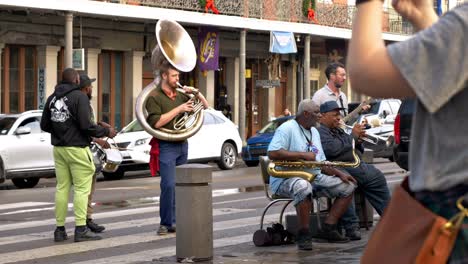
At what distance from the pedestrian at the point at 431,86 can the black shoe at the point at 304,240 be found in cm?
716

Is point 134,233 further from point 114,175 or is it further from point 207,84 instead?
point 207,84

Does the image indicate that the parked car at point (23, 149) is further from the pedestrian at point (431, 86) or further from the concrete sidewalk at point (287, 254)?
the pedestrian at point (431, 86)

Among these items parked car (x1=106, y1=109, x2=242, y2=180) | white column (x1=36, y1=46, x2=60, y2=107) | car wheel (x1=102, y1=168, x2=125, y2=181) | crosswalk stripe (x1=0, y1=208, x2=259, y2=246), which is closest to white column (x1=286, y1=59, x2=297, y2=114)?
white column (x1=36, y1=46, x2=60, y2=107)

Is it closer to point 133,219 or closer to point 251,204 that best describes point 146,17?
point 251,204

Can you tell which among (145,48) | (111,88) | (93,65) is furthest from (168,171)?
(145,48)

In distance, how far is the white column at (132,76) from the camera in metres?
33.4

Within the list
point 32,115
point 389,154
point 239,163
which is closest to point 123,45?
point 239,163

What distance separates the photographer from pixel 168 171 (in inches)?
447

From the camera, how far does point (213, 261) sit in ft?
31.9

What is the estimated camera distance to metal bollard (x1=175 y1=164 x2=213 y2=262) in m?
9.55

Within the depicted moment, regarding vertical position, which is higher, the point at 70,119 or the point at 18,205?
the point at 70,119

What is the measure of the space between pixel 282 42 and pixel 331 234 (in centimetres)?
2576

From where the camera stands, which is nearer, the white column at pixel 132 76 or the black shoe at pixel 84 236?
the black shoe at pixel 84 236

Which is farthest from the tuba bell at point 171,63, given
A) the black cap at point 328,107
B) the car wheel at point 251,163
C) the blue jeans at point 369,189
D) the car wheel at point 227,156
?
the car wheel at point 251,163
